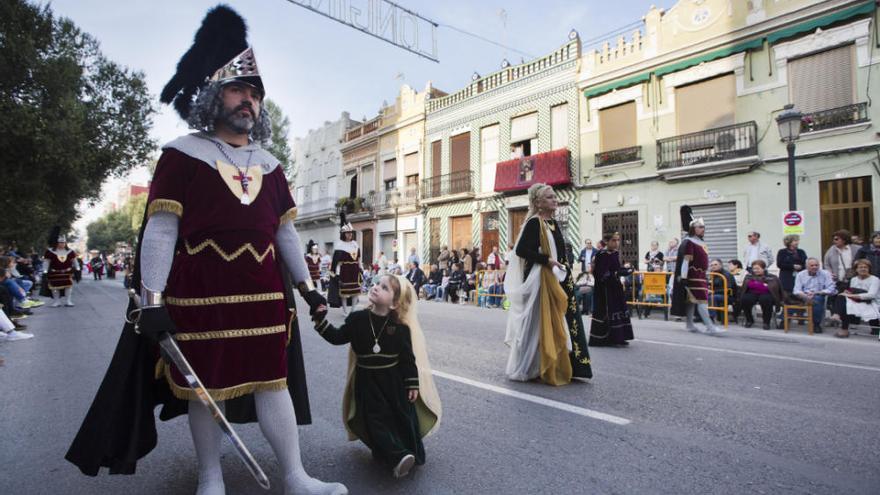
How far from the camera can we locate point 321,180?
121 feet

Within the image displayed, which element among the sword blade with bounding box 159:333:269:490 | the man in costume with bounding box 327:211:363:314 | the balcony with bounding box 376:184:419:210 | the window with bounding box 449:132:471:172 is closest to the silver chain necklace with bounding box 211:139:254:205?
the sword blade with bounding box 159:333:269:490

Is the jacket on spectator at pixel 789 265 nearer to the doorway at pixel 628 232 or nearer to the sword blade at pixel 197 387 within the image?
the doorway at pixel 628 232

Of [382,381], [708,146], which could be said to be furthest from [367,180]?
[382,381]

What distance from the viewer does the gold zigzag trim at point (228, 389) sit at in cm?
232

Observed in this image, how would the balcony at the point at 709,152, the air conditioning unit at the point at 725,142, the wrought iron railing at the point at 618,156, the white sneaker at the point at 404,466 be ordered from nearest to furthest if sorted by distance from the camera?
the white sneaker at the point at 404,466 < the balcony at the point at 709,152 < the air conditioning unit at the point at 725,142 < the wrought iron railing at the point at 618,156

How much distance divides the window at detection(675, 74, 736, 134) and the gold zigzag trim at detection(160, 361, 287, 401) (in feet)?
55.5

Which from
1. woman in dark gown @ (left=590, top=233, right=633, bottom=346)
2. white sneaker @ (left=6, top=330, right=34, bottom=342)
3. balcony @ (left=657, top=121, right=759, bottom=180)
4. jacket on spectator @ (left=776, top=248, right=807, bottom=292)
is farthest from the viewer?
balcony @ (left=657, top=121, right=759, bottom=180)

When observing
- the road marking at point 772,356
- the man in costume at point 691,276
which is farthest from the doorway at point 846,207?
the road marking at point 772,356

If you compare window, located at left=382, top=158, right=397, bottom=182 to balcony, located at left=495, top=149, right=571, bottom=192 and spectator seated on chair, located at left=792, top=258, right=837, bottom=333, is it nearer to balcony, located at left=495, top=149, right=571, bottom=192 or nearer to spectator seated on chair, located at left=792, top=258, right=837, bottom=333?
balcony, located at left=495, top=149, right=571, bottom=192

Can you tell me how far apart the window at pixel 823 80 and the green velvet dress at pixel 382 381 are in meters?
15.8

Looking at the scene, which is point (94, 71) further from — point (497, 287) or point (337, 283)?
point (497, 287)

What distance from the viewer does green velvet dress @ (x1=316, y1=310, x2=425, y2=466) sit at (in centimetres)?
304

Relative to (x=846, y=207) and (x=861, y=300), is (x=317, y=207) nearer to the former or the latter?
(x=846, y=207)

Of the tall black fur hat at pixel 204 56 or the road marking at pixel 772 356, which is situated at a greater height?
the tall black fur hat at pixel 204 56
